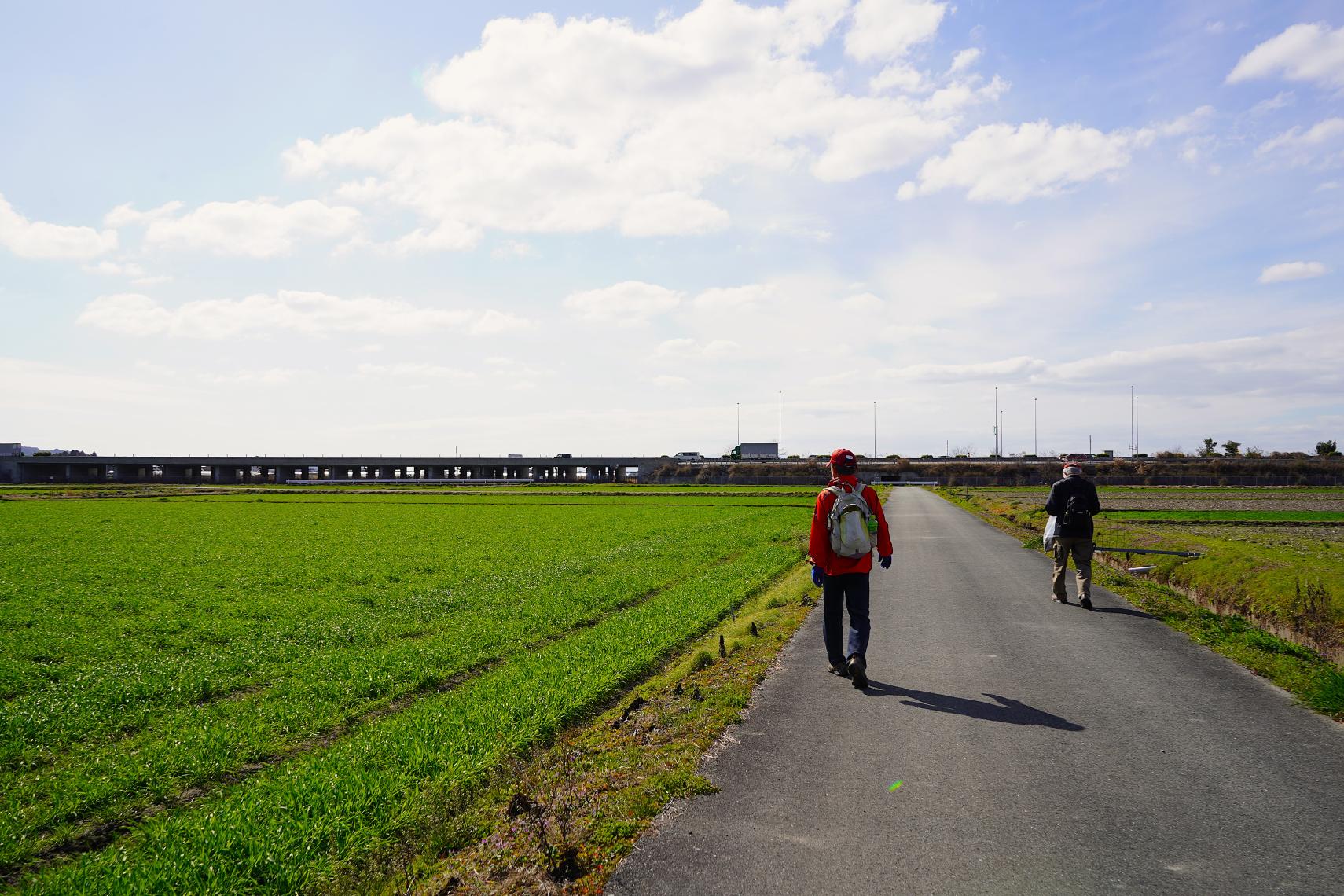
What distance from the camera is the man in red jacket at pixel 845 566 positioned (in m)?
7.96

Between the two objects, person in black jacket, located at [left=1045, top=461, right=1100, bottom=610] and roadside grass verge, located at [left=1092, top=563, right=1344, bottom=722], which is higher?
person in black jacket, located at [left=1045, top=461, right=1100, bottom=610]

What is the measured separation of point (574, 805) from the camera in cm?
520

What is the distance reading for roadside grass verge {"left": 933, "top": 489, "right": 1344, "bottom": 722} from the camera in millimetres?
7587

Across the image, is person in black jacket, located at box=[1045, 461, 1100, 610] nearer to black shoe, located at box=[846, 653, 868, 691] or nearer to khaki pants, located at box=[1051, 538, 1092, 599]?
khaki pants, located at box=[1051, 538, 1092, 599]

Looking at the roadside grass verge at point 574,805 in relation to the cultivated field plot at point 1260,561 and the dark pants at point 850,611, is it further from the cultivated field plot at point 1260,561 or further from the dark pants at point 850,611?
the cultivated field plot at point 1260,561

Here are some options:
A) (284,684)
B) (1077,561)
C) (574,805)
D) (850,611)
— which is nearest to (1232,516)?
(1077,561)

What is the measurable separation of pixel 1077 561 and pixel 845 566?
7.20m

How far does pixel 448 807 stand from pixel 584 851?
1.62m

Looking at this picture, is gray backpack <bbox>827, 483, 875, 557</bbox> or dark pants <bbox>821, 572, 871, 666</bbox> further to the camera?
dark pants <bbox>821, 572, 871, 666</bbox>

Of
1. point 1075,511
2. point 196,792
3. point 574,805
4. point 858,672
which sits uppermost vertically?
point 1075,511

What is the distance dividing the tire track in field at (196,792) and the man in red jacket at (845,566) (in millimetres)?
4599

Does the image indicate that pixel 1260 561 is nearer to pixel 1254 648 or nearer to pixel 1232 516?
pixel 1254 648

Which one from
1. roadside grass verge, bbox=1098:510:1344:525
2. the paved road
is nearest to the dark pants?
the paved road

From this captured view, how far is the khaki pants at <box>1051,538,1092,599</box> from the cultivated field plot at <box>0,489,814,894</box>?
5691 mm
